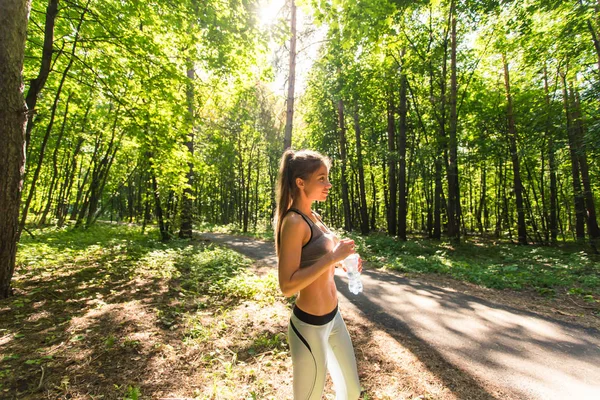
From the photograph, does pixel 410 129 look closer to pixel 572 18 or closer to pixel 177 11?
pixel 572 18

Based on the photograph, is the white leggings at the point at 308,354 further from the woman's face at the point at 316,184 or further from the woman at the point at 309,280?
the woman's face at the point at 316,184

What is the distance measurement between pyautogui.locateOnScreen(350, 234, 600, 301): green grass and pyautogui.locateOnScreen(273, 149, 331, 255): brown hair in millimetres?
8008

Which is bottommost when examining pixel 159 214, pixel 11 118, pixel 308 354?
pixel 308 354

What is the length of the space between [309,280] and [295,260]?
0.50ft

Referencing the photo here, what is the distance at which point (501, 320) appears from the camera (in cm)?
511

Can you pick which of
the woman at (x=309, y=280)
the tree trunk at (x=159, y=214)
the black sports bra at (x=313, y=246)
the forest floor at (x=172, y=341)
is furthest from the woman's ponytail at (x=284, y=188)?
the tree trunk at (x=159, y=214)

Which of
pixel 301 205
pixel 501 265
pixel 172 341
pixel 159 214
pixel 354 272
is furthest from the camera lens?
pixel 159 214

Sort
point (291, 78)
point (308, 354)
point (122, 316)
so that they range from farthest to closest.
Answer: point (291, 78) < point (122, 316) < point (308, 354)

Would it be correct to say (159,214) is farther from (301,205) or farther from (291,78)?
(301,205)

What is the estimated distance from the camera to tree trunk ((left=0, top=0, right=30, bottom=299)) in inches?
165

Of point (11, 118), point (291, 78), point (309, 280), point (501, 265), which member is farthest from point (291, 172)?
point (501, 265)

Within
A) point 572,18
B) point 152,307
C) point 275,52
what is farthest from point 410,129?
point 152,307

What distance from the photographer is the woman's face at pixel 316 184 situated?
2041mm

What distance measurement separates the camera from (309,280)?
173cm
